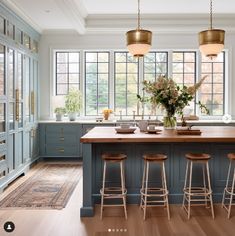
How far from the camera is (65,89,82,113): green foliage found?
726cm

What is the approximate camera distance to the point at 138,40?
401cm

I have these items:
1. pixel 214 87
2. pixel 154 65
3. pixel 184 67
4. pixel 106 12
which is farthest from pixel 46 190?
pixel 214 87

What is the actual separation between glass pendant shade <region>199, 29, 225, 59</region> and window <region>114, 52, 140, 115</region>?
3.49 m

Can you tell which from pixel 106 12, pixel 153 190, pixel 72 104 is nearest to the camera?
pixel 153 190

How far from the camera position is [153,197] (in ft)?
13.6

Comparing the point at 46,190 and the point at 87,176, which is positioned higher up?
the point at 87,176

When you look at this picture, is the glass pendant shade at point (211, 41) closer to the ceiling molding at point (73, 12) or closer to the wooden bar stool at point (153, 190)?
the wooden bar stool at point (153, 190)

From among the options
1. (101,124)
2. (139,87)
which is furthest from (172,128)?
(139,87)

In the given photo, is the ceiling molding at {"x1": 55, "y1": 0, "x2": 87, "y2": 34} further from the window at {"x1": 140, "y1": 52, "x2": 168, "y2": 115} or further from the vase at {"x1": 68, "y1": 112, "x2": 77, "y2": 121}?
the vase at {"x1": 68, "y1": 112, "x2": 77, "y2": 121}

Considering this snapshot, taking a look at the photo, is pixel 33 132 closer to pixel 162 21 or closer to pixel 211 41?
pixel 162 21

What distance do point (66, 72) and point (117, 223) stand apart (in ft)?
15.9

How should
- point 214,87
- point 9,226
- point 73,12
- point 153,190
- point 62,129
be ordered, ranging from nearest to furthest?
1. point 9,226
2. point 153,190
3. point 73,12
4. point 62,129
5. point 214,87

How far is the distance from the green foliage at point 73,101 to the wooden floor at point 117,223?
11.3ft

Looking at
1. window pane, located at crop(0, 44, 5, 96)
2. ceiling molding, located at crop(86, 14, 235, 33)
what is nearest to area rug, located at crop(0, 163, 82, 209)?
window pane, located at crop(0, 44, 5, 96)
